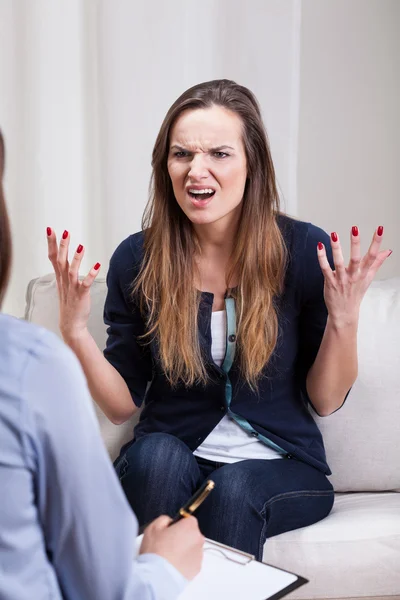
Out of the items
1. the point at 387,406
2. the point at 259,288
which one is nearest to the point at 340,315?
the point at 259,288

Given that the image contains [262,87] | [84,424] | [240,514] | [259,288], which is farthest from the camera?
[262,87]

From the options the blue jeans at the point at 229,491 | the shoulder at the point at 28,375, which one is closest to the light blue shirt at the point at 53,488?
the shoulder at the point at 28,375

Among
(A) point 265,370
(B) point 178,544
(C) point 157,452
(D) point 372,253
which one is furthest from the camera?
(A) point 265,370

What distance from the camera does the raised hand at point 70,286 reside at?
5.22ft

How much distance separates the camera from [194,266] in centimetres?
183

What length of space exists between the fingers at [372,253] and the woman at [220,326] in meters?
0.08

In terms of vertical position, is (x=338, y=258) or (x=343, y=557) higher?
(x=338, y=258)

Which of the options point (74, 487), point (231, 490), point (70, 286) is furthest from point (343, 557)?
point (74, 487)

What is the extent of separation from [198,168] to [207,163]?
0.03 meters

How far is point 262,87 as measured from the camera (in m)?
2.55

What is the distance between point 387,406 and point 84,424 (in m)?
1.26

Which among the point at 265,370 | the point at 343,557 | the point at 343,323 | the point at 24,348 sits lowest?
→ the point at 343,557

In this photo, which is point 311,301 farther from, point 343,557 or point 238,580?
point 238,580

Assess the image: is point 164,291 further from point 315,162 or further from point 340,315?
point 315,162
